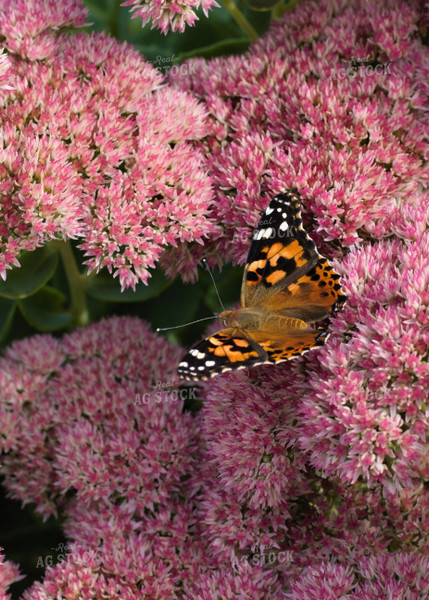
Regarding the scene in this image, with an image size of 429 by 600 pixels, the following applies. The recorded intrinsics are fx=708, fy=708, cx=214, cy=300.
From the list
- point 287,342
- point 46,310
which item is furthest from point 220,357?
point 46,310

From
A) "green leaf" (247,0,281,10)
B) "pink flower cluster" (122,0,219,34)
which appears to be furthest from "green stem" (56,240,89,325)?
"green leaf" (247,0,281,10)

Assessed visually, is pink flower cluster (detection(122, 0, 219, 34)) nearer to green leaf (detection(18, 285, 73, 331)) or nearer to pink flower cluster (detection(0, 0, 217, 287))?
pink flower cluster (detection(0, 0, 217, 287))

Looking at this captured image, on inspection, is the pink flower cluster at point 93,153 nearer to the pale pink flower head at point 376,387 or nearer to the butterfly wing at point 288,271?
the butterfly wing at point 288,271

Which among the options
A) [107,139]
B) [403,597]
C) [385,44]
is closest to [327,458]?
[403,597]

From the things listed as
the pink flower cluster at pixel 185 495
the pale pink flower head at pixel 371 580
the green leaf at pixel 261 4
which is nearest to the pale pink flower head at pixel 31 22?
the green leaf at pixel 261 4

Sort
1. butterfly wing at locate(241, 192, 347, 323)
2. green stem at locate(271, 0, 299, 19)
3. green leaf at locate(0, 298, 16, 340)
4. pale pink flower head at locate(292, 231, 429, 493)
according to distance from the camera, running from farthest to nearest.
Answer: green stem at locate(271, 0, 299, 19)
green leaf at locate(0, 298, 16, 340)
butterfly wing at locate(241, 192, 347, 323)
pale pink flower head at locate(292, 231, 429, 493)
